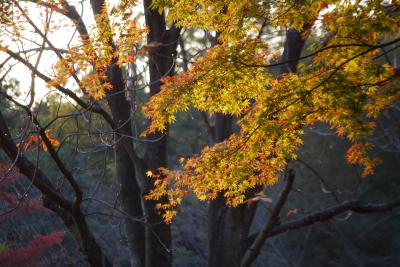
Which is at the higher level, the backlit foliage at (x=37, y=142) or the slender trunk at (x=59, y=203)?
the backlit foliage at (x=37, y=142)

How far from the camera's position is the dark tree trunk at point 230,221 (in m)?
6.22

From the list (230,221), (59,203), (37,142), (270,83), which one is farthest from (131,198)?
(270,83)

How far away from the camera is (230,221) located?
21.5ft

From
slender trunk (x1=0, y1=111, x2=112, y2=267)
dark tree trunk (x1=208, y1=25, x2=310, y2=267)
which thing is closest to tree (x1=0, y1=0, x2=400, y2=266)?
slender trunk (x1=0, y1=111, x2=112, y2=267)

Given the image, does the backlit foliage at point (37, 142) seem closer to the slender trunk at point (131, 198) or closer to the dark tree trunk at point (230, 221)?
the slender trunk at point (131, 198)

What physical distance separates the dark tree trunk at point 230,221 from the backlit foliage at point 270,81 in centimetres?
157

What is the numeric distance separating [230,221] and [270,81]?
293cm

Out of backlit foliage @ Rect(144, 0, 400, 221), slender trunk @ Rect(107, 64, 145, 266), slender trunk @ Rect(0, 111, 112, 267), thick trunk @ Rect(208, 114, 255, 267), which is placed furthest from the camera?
thick trunk @ Rect(208, 114, 255, 267)

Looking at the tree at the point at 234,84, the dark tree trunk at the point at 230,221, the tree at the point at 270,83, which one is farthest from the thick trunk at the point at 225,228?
the tree at the point at 270,83

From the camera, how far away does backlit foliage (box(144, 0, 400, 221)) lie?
12.5ft

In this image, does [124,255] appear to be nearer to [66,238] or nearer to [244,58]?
[66,238]

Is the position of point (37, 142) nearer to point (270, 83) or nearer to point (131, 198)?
point (131, 198)

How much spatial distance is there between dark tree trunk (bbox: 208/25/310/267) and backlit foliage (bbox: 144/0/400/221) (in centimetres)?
157

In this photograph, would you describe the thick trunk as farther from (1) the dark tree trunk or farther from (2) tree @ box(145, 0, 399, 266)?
(2) tree @ box(145, 0, 399, 266)
